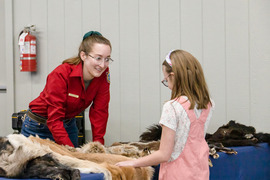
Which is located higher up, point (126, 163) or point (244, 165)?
point (126, 163)

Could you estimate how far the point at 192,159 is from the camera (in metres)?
1.77

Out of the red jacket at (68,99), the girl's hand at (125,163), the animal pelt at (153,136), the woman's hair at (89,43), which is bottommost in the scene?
the animal pelt at (153,136)

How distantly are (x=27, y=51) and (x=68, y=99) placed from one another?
182 centimetres

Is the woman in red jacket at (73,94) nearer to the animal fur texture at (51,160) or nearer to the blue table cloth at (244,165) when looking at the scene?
the animal fur texture at (51,160)

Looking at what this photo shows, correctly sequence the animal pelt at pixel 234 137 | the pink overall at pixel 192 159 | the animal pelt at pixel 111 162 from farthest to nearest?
the animal pelt at pixel 234 137 → the pink overall at pixel 192 159 → the animal pelt at pixel 111 162

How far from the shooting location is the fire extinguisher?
3979 mm

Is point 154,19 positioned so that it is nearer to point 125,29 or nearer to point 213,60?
point 125,29

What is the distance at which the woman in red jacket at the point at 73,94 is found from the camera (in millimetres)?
2305

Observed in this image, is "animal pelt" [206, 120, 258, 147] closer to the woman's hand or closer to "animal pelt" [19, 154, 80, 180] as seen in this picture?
the woman's hand

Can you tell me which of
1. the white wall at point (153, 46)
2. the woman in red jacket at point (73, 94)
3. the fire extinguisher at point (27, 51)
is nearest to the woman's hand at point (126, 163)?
the woman in red jacket at point (73, 94)

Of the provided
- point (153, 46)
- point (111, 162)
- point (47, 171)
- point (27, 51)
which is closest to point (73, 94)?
point (111, 162)

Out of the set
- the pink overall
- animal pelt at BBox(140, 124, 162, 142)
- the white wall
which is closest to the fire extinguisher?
the white wall

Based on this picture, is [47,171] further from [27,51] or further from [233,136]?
[27,51]

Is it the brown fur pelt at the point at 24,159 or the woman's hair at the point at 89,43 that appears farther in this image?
the woman's hair at the point at 89,43
